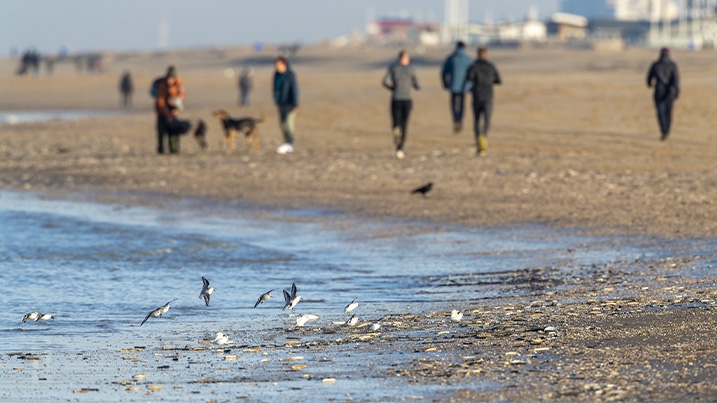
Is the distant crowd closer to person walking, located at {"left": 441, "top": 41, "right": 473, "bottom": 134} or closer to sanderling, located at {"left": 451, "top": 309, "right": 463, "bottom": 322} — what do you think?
person walking, located at {"left": 441, "top": 41, "right": 473, "bottom": 134}

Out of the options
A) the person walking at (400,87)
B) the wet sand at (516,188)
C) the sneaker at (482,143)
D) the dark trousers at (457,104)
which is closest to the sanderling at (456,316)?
the wet sand at (516,188)

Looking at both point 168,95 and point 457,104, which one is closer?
point 168,95

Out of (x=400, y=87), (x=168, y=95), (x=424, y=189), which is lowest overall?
(x=424, y=189)

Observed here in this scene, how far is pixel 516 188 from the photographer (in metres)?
15.5

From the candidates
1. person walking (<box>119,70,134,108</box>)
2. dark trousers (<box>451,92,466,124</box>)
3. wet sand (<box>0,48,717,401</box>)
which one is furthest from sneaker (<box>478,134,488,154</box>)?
person walking (<box>119,70,134,108</box>)

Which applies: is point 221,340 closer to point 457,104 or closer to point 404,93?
point 404,93

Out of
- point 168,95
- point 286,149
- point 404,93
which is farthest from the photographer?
point 286,149

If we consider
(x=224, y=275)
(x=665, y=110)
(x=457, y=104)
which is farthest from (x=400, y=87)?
(x=224, y=275)

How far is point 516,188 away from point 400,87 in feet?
12.8

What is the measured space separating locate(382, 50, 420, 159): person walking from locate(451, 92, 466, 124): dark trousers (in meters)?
2.43

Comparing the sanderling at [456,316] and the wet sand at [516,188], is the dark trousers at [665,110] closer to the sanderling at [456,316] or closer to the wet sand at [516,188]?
the wet sand at [516,188]

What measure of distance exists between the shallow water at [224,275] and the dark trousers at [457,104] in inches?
304

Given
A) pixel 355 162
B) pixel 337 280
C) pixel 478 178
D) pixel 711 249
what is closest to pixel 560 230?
pixel 711 249

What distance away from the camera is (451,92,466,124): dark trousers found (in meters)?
21.6
